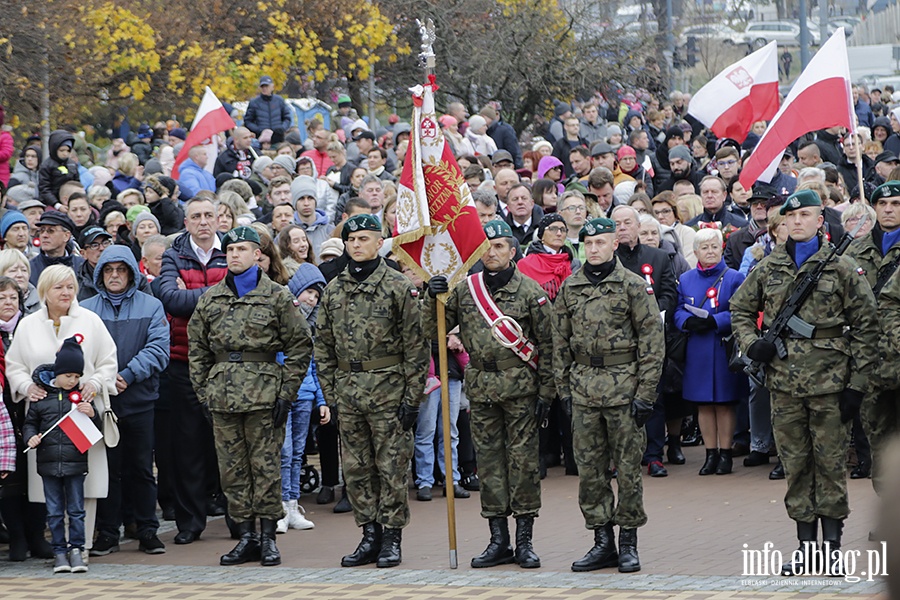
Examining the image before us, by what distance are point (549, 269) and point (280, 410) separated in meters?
3.05

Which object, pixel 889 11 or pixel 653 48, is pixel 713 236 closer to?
pixel 653 48

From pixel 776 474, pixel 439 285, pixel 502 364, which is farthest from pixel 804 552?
pixel 776 474

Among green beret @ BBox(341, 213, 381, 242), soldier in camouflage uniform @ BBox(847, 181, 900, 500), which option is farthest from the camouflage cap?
soldier in camouflage uniform @ BBox(847, 181, 900, 500)

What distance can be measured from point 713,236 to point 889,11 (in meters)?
49.2

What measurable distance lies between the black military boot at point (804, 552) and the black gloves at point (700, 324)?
11.3ft

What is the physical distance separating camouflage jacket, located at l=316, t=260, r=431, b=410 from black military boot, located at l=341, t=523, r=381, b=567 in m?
0.80

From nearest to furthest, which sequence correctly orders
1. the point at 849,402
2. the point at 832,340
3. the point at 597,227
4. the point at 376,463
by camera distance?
the point at 849,402, the point at 832,340, the point at 597,227, the point at 376,463

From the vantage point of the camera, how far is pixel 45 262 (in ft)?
36.5

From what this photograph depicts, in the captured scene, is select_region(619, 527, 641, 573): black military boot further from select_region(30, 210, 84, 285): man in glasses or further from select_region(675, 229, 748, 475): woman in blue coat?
select_region(30, 210, 84, 285): man in glasses

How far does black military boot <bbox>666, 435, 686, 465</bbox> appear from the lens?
39.9 feet

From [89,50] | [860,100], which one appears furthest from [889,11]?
[89,50]

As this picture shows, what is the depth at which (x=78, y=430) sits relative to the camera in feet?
30.1

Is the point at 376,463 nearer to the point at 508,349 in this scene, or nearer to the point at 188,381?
the point at 508,349

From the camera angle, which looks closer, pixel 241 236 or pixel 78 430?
pixel 78 430
